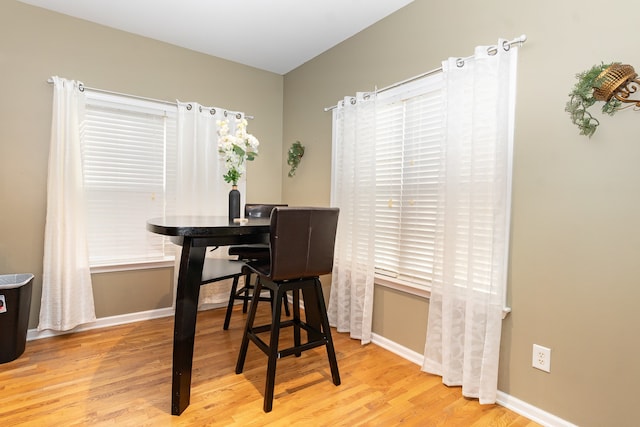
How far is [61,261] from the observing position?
8.63 feet

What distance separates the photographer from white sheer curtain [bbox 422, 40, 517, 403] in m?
1.86

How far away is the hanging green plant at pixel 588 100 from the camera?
1.41m

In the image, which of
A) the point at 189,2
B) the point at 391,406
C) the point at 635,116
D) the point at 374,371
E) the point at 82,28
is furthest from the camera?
the point at 82,28

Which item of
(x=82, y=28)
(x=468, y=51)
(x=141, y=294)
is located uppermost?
(x=82, y=28)

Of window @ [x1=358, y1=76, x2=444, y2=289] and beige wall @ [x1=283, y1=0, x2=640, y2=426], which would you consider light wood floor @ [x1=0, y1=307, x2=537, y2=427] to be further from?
window @ [x1=358, y1=76, x2=444, y2=289]

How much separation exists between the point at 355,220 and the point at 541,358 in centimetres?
148

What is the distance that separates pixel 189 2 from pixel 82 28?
102cm

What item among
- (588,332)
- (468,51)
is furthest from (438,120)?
(588,332)

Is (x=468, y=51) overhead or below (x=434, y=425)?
overhead

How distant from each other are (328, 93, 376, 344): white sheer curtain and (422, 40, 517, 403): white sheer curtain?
2.03 feet

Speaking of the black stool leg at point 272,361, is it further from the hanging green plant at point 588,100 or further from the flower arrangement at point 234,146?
the hanging green plant at point 588,100

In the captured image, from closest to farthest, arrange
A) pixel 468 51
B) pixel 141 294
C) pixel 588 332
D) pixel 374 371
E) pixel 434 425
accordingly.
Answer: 1. pixel 588 332
2. pixel 434 425
3. pixel 468 51
4. pixel 374 371
5. pixel 141 294

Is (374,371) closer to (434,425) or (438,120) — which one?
(434,425)

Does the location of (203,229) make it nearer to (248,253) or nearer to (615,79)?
(248,253)
